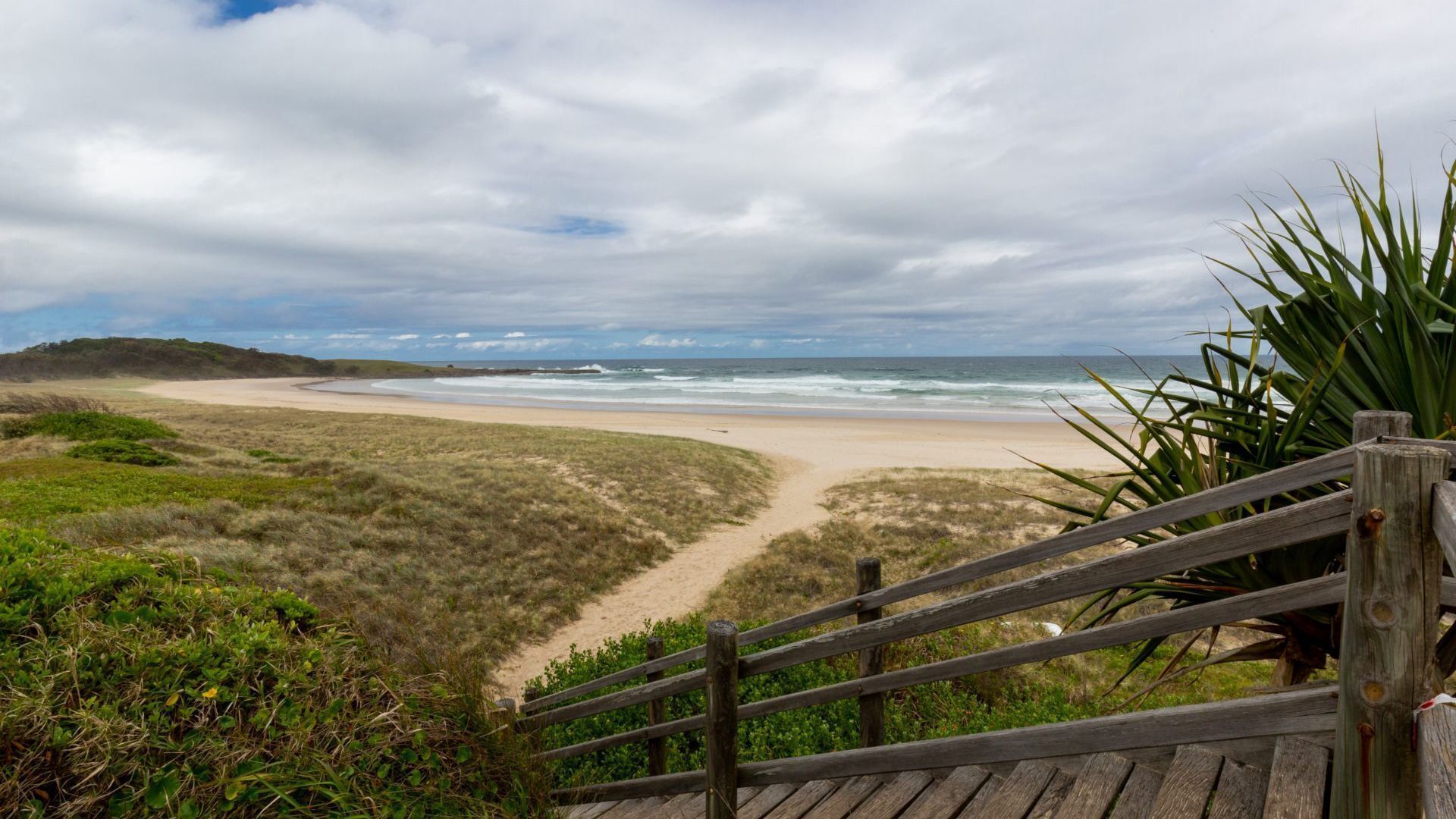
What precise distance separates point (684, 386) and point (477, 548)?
68.4 m

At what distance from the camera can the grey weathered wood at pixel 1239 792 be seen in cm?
210

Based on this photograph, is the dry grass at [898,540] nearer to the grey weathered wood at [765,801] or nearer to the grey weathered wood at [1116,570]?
the grey weathered wood at [765,801]

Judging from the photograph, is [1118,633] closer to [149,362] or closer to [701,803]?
[701,803]

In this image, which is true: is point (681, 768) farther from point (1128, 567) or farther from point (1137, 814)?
point (1128, 567)

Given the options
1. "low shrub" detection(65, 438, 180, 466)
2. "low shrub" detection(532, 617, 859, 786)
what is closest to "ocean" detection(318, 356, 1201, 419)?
"low shrub" detection(532, 617, 859, 786)

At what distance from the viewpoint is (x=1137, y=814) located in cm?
228

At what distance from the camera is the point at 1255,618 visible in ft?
6.76

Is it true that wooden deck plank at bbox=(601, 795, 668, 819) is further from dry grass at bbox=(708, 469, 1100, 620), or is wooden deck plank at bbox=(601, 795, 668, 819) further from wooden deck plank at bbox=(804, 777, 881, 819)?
dry grass at bbox=(708, 469, 1100, 620)

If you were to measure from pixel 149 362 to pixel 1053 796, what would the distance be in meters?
142

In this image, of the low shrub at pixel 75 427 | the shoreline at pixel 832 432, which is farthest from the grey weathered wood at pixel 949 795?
the low shrub at pixel 75 427

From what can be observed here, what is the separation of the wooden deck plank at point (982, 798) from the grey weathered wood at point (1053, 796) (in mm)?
196

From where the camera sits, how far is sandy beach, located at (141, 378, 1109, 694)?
1092 cm

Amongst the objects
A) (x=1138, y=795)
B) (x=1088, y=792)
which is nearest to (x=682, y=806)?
(x=1088, y=792)

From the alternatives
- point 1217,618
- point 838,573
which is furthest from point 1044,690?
point 1217,618
